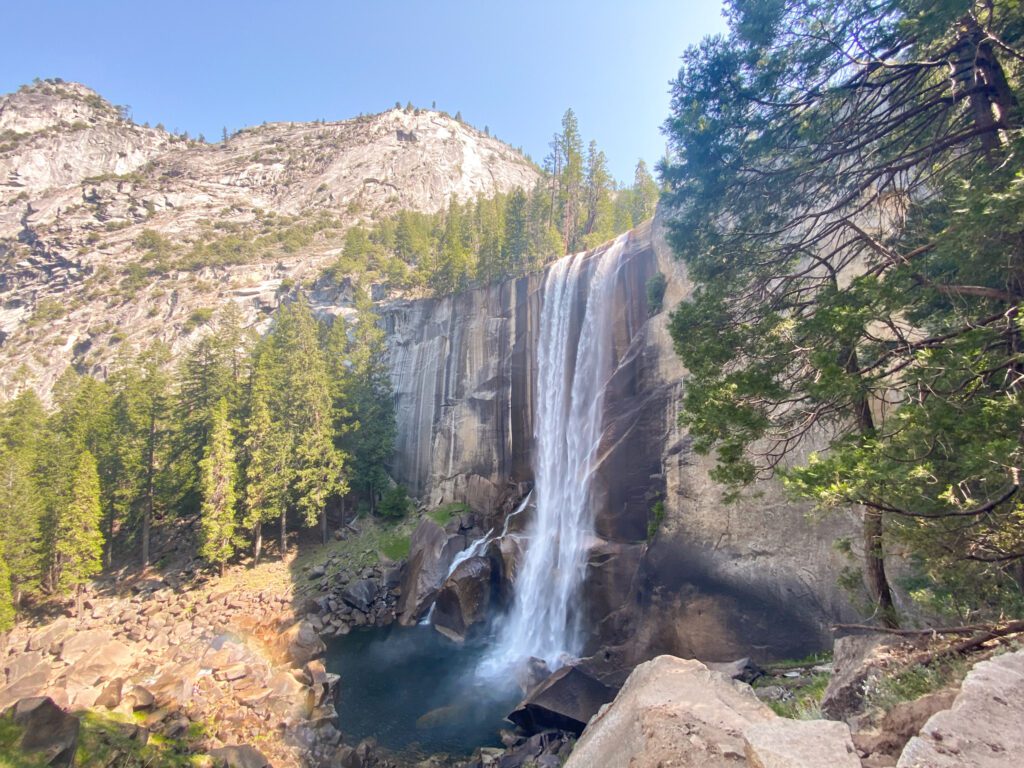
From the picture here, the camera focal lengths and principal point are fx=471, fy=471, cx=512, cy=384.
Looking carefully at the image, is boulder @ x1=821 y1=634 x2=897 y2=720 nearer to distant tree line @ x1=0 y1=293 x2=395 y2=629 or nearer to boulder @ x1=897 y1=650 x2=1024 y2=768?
boulder @ x1=897 y1=650 x2=1024 y2=768

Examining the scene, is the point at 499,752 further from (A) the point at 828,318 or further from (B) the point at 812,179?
(B) the point at 812,179

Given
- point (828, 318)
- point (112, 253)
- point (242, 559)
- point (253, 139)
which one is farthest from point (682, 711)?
point (253, 139)

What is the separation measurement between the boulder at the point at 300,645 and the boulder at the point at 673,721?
Answer: 17.8 m

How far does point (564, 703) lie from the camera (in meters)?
13.9

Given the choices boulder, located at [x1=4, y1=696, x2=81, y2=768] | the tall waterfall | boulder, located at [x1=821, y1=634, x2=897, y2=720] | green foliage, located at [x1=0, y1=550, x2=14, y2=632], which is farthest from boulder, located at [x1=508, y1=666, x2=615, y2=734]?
green foliage, located at [x1=0, y1=550, x2=14, y2=632]

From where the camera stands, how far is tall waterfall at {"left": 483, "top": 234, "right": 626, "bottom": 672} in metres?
20.4

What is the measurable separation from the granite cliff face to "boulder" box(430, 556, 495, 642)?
5.50 m

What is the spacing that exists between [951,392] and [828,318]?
5.85ft

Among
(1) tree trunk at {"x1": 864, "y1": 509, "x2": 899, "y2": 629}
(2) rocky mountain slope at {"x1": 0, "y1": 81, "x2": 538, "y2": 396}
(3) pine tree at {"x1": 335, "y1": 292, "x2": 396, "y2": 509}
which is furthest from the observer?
(2) rocky mountain slope at {"x1": 0, "y1": 81, "x2": 538, "y2": 396}

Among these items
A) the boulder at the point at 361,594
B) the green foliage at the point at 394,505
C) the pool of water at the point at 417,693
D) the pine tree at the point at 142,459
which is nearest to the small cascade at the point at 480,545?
the pool of water at the point at 417,693

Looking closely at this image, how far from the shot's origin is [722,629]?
46.2 ft

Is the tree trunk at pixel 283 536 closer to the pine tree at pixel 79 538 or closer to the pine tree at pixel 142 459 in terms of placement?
the pine tree at pixel 142 459

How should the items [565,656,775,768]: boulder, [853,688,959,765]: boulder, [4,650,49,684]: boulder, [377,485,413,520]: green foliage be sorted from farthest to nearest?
[377,485,413,520]: green foliage → [4,650,49,684]: boulder → [565,656,775,768]: boulder → [853,688,959,765]: boulder

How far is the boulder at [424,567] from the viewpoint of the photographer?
25.8 metres
